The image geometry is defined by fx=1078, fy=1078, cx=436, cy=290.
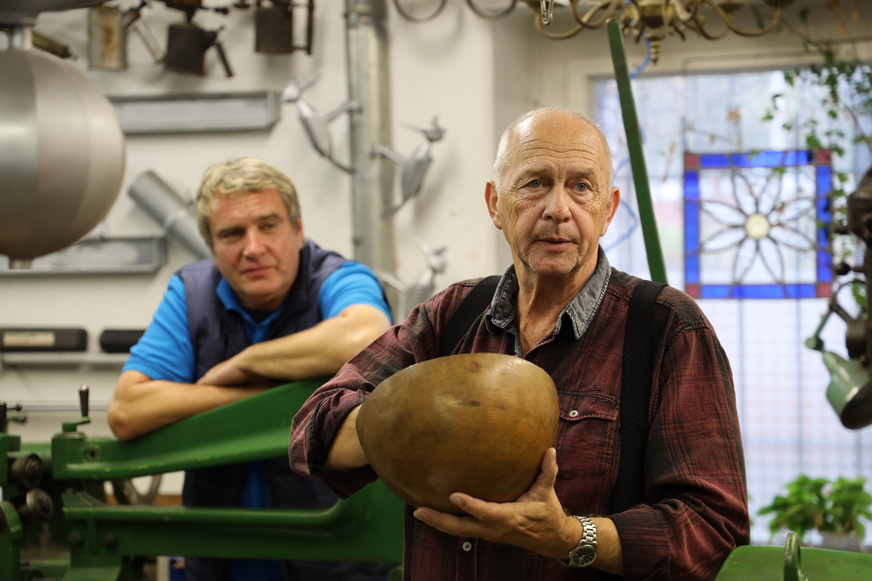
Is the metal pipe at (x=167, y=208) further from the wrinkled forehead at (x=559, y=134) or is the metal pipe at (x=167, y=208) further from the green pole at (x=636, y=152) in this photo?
the wrinkled forehead at (x=559, y=134)

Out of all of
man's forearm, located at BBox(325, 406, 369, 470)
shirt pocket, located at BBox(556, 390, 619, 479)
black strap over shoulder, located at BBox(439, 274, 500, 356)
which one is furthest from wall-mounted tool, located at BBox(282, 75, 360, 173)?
shirt pocket, located at BBox(556, 390, 619, 479)

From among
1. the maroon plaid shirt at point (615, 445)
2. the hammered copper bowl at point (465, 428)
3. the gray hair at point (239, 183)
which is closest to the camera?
the hammered copper bowl at point (465, 428)

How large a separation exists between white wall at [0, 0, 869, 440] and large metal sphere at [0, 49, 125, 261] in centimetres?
213

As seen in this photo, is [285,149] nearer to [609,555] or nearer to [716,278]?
[716,278]

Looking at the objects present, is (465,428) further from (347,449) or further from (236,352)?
(236,352)

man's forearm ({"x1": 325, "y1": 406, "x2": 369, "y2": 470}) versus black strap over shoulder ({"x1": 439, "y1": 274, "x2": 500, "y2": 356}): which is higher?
black strap over shoulder ({"x1": 439, "y1": 274, "x2": 500, "y2": 356})

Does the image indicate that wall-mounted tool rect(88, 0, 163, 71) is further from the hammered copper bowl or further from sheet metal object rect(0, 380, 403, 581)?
the hammered copper bowl

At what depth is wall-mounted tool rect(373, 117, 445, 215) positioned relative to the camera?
333 cm

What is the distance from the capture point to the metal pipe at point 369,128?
340cm

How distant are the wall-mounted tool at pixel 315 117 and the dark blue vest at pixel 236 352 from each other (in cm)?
124

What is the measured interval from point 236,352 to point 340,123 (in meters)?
1.56

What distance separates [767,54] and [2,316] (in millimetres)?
2778

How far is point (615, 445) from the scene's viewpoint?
3.92 feet

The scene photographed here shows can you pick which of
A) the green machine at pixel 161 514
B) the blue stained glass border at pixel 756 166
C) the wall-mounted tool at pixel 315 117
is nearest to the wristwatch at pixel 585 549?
the green machine at pixel 161 514
